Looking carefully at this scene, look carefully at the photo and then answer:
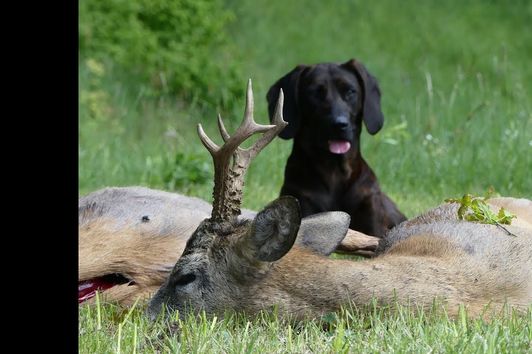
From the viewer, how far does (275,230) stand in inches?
180

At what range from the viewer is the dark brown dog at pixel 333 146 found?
7.81 meters

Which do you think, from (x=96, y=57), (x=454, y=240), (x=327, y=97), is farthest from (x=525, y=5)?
(x=454, y=240)

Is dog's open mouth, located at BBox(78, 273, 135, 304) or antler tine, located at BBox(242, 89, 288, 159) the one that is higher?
antler tine, located at BBox(242, 89, 288, 159)

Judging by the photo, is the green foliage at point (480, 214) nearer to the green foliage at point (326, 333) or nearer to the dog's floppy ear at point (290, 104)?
the green foliage at point (326, 333)

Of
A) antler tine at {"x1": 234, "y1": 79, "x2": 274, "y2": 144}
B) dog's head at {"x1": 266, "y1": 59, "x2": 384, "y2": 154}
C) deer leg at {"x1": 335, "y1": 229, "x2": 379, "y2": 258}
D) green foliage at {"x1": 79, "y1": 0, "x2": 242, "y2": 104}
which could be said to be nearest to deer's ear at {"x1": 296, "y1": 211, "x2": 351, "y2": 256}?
antler tine at {"x1": 234, "y1": 79, "x2": 274, "y2": 144}

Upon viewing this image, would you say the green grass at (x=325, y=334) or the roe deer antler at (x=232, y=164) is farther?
the roe deer antler at (x=232, y=164)

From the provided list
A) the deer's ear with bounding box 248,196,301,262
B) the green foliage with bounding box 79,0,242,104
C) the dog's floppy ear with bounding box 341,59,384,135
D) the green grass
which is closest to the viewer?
the green grass

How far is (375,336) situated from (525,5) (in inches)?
653

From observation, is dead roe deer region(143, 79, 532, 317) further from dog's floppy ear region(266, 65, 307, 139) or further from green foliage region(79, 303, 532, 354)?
dog's floppy ear region(266, 65, 307, 139)

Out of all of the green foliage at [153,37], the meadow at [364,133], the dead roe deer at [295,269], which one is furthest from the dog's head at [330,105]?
the green foliage at [153,37]

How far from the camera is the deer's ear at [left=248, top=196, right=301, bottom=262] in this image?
450 cm

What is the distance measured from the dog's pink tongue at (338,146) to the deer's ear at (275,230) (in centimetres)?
324

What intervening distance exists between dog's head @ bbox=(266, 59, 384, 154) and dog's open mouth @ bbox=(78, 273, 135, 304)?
2228 mm
